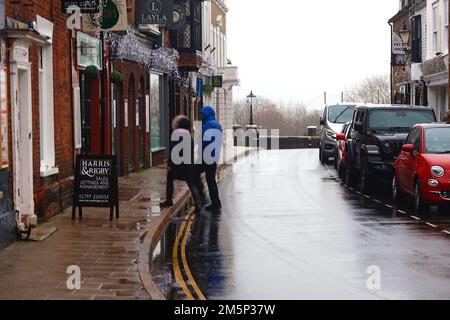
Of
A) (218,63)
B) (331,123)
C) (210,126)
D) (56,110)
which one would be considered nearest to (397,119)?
(210,126)

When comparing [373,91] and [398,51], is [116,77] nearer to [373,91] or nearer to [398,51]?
[398,51]

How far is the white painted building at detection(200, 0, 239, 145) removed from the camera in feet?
146

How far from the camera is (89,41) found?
18.5 meters

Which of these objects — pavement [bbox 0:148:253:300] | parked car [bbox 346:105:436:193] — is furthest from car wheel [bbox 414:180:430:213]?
Result: pavement [bbox 0:148:253:300]

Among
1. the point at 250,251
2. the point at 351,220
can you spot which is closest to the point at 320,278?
the point at 250,251

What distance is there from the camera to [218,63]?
5175cm

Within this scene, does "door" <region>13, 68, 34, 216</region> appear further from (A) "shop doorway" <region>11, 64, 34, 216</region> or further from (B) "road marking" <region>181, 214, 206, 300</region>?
(B) "road marking" <region>181, 214, 206, 300</region>

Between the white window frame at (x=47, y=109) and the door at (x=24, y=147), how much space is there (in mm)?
1655

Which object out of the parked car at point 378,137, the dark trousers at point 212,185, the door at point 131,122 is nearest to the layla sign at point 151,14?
the door at point 131,122

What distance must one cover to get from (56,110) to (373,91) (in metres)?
86.1

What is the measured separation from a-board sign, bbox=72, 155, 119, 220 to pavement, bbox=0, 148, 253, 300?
1.00ft

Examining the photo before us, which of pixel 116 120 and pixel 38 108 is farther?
pixel 116 120

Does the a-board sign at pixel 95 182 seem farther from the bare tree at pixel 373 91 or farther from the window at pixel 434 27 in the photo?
the bare tree at pixel 373 91
